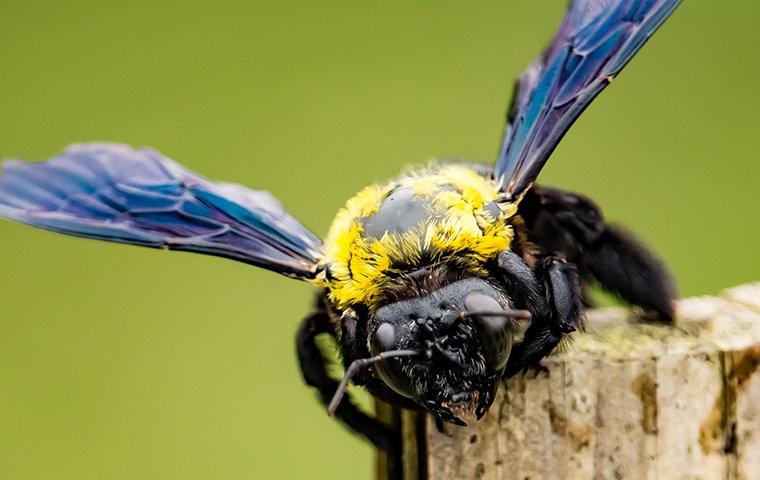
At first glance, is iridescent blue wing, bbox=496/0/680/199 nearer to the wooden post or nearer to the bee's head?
Answer: the bee's head

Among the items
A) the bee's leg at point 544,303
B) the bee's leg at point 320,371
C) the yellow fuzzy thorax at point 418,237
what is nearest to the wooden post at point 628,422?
the bee's leg at point 544,303

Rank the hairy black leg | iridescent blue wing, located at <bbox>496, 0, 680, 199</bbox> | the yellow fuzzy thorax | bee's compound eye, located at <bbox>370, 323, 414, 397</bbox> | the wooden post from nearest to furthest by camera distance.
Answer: the wooden post
bee's compound eye, located at <bbox>370, 323, 414, 397</bbox>
the yellow fuzzy thorax
iridescent blue wing, located at <bbox>496, 0, 680, 199</bbox>
the hairy black leg

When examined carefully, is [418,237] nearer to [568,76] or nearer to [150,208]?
[568,76]

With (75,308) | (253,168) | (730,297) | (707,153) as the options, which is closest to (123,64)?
(253,168)

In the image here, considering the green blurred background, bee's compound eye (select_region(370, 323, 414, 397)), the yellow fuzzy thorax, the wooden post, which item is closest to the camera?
the wooden post

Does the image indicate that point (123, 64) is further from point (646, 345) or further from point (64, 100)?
point (646, 345)

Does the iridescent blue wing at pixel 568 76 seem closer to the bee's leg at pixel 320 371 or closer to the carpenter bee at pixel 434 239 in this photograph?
the carpenter bee at pixel 434 239

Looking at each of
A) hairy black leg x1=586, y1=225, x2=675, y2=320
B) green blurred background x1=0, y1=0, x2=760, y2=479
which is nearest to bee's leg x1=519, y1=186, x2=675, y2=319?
hairy black leg x1=586, y1=225, x2=675, y2=320

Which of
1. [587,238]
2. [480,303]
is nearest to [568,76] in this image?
[587,238]
